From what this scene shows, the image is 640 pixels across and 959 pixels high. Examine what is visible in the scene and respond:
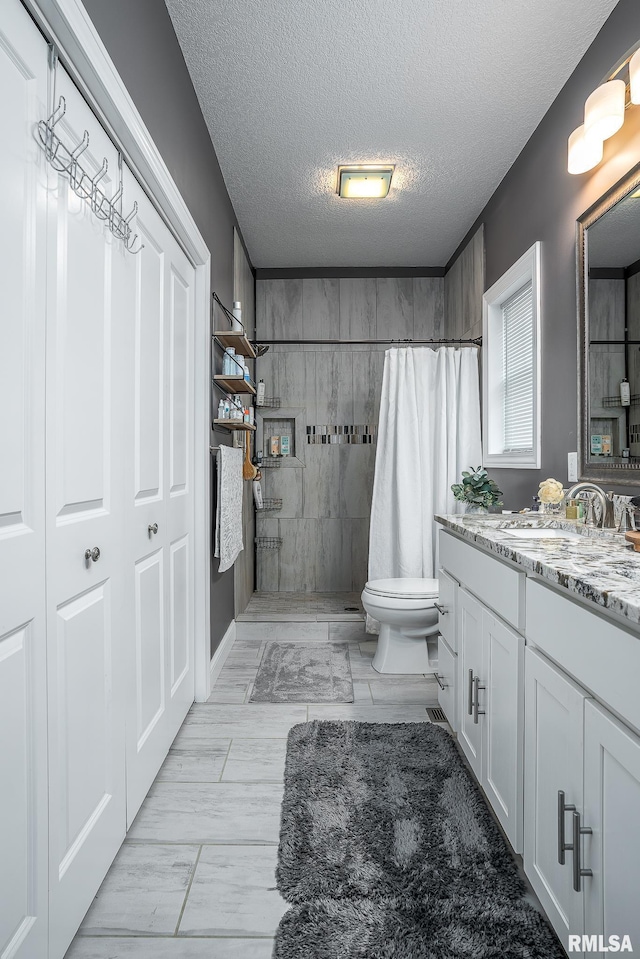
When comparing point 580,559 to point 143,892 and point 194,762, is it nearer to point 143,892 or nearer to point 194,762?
point 143,892

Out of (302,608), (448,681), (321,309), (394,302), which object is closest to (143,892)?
(448,681)

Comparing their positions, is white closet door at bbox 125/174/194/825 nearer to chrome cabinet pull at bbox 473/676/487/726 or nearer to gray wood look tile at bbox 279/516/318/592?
chrome cabinet pull at bbox 473/676/487/726

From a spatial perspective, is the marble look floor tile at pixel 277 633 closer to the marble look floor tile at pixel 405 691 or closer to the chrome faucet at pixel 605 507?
the marble look floor tile at pixel 405 691

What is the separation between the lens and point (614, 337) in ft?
6.24

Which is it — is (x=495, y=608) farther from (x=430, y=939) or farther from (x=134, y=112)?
(x=134, y=112)

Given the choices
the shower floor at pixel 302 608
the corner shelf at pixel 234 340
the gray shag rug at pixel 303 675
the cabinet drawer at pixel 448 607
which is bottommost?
the gray shag rug at pixel 303 675

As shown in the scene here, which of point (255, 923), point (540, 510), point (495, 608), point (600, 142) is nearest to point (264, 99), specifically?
point (600, 142)

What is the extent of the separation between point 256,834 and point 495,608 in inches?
36.1

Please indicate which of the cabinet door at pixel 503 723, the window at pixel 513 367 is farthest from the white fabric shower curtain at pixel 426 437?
the cabinet door at pixel 503 723

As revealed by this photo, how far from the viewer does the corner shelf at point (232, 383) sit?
267cm

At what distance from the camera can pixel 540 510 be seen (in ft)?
7.87

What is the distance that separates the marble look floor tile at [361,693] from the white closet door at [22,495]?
1.63 metres

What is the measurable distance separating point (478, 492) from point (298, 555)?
186 cm

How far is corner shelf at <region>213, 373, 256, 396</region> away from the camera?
105 inches
